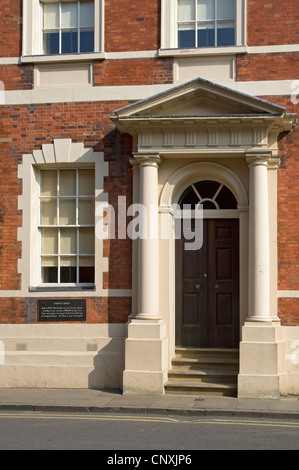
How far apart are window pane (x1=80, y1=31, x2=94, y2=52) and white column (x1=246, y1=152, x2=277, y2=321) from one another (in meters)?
3.71

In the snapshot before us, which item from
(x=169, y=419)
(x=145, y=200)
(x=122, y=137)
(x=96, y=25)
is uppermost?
(x=96, y=25)

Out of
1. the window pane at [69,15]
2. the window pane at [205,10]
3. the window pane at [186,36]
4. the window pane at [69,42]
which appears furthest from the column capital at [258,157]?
the window pane at [69,15]

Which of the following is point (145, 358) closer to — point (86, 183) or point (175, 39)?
point (86, 183)

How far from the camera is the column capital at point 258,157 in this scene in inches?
480

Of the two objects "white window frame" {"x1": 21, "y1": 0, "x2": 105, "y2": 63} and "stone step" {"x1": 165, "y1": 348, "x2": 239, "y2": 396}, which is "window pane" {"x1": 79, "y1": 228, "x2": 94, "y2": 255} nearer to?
"stone step" {"x1": 165, "y1": 348, "x2": 239, "y2": 396}

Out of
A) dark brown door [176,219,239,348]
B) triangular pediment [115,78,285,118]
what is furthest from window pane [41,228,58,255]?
triangular pediment [115,78,285,118]

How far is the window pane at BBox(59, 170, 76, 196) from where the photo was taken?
13.4 meters

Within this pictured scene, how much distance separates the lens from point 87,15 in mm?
13500

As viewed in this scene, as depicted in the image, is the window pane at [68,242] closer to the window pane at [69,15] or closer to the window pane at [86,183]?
the window pane at [86,183]

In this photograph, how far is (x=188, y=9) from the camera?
13.3 metres

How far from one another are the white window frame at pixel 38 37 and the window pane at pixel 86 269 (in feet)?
12.1
